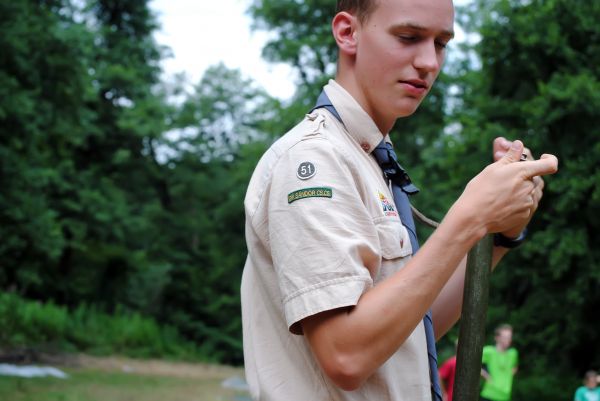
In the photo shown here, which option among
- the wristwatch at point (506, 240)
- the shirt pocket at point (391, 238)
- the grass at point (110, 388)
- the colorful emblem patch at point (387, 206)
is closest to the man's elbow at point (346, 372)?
the shirt pocket at point (391, 238)

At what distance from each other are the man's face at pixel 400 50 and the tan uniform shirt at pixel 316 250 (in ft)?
0.26

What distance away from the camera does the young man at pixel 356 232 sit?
1.76 meters

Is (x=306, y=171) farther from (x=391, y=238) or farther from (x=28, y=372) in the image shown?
(x=28, y=372)

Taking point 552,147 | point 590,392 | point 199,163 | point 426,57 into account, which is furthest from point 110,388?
point 199,163

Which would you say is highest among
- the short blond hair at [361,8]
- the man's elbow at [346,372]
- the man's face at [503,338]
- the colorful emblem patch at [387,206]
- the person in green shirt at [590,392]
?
the short blond hair at [361,8]

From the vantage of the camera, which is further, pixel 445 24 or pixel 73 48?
pixel 73 48

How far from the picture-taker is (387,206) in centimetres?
203

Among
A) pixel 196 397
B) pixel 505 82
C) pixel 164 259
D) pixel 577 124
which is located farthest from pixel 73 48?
pixel 164 259

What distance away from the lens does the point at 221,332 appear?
3906cm

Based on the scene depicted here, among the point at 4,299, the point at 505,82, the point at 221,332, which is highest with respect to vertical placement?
the point at 505,82

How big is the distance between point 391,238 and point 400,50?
44cm

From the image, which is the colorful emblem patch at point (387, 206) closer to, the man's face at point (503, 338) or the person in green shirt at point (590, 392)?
the man's face at point (503, 338)

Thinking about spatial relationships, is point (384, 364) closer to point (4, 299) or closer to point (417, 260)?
point (417, 260)

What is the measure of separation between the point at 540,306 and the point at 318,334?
1854 centimetres
